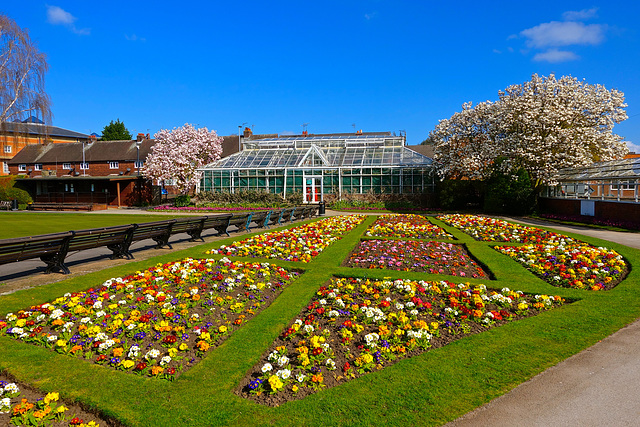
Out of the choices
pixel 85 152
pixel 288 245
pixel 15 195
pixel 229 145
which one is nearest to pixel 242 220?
pixel 288 245

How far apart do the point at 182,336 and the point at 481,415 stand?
3420mm

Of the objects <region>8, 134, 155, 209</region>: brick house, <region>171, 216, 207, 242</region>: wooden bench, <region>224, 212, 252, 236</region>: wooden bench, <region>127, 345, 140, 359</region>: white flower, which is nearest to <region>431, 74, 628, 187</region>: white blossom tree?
<region>224, 212, 252, 236</region>: wooden bench

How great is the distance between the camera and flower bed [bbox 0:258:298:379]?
15.1 feet

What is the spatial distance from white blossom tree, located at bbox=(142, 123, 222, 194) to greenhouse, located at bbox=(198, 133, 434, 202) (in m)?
→ 2.32

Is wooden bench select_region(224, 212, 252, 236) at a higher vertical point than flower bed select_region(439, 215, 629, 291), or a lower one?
higher

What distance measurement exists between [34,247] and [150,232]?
311cm

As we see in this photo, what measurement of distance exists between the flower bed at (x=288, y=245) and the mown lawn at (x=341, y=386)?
384 cm

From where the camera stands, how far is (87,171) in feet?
157

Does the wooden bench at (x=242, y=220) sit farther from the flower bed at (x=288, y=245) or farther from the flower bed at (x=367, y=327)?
the flower bed at (x=367, y=327)

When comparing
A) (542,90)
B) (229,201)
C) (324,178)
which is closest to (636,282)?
(542,90)

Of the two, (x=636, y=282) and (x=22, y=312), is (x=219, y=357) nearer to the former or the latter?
(x=22, y=312)

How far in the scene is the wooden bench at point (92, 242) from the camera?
322 inches

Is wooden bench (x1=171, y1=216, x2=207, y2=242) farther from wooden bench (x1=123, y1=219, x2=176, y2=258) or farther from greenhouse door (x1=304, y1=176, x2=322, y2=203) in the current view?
greenhouse door (x1=304, y1=176, x2=322, y2=203)

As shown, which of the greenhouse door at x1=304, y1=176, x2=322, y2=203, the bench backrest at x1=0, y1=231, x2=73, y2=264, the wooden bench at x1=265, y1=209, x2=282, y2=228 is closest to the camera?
the bench backrest at x1=0, y1=231, x2=73, y2=264
